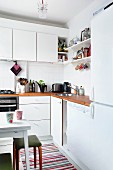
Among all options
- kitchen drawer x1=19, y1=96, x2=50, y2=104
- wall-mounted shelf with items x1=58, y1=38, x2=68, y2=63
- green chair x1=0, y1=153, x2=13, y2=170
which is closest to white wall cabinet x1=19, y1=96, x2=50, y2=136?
kitchen drawer x1=19, y1=96, x2=50, y2=104

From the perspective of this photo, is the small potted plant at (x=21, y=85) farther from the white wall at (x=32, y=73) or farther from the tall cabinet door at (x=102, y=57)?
the tall cabinet door at (x=102, y=57)

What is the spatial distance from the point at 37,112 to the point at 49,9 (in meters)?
2.15

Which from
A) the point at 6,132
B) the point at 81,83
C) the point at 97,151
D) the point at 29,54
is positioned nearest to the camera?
the point at 6,132

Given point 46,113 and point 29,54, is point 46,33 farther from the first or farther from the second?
point 46,113

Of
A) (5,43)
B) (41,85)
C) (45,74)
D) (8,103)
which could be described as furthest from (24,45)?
(8,103)

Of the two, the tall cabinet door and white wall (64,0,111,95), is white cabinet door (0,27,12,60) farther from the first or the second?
the tall cabinet door

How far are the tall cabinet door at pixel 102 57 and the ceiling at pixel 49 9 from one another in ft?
4.71

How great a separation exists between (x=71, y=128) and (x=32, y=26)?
238 centimetres

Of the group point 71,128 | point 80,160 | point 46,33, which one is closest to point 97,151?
point 80,160

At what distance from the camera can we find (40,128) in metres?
3.46

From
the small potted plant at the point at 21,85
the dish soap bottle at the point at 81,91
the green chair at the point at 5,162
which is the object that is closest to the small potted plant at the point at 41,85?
the small potted plant at the point at 21,85

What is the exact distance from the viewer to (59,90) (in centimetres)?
387

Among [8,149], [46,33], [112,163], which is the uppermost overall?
[46,33]

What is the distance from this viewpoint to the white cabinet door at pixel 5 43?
11.1ft
